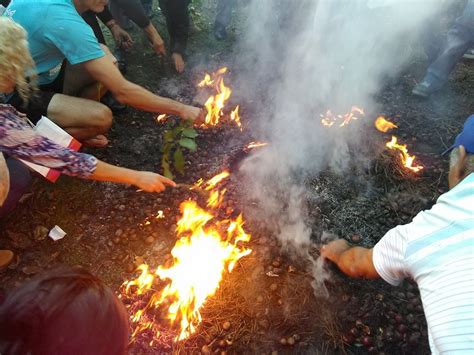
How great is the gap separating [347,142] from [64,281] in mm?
3672

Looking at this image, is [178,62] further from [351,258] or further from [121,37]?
[351,258]

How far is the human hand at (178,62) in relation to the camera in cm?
509

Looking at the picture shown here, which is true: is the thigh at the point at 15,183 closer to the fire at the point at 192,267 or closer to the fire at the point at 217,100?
the fire at the point at 192,267

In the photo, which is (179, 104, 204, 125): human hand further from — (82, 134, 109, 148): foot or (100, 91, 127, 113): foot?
(100, 91, 127, 113): foot

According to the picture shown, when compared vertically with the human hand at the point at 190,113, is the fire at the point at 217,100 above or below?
below

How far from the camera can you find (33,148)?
244 cm

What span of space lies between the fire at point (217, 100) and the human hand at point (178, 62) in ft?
1.40

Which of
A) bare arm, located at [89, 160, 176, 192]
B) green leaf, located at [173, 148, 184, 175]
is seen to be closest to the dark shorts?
bare arm, located at [89, 160, 176, 192]

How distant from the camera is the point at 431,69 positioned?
15.8 feet

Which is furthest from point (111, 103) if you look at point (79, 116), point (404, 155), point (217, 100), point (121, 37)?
point (404, 155)

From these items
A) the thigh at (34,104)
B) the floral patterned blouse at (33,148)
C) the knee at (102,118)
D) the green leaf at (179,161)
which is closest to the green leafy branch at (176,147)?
the green leaf at (179,161)

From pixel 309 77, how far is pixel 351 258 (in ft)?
11.2

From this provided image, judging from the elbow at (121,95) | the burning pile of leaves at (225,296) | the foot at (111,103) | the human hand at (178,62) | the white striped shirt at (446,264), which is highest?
the white striped shirt at (446,264)

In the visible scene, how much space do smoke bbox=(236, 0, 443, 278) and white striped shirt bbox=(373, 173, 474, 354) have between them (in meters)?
1.39
